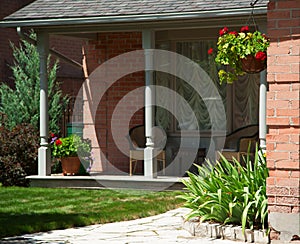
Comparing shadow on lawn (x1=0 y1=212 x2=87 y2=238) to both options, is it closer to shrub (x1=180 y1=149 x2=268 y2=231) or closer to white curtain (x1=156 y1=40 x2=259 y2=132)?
shrub (x1=180 y1=149 x2=268 y2=231)

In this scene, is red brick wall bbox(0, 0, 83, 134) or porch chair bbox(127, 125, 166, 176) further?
Result: red brick wall bbox(0, 0, 83, 134)

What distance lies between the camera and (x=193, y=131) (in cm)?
1581

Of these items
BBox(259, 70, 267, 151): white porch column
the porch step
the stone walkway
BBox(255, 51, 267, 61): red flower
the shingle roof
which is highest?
the shingle roof

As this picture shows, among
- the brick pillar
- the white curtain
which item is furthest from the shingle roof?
the brick pillar

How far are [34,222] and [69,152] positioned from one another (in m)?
4.50

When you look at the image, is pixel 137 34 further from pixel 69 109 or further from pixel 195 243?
pixel 195 243

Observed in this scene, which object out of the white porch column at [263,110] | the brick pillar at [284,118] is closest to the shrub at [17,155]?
the white porch column at [263,110]

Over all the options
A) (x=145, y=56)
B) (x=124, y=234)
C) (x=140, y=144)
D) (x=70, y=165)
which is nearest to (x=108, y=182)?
(x=70, y=165)

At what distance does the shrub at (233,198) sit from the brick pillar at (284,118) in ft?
1.43

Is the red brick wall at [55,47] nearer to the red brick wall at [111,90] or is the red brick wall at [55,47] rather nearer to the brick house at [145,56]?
the red brick wall at [111,90]

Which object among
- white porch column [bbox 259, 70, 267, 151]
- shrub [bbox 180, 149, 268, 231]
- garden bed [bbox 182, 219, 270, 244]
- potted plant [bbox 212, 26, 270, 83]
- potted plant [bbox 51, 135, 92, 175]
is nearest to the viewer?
garden bed [bbox 182, 219, 270, 244]

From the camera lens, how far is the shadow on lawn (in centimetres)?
1006

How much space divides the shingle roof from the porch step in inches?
116

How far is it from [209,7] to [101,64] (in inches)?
149
